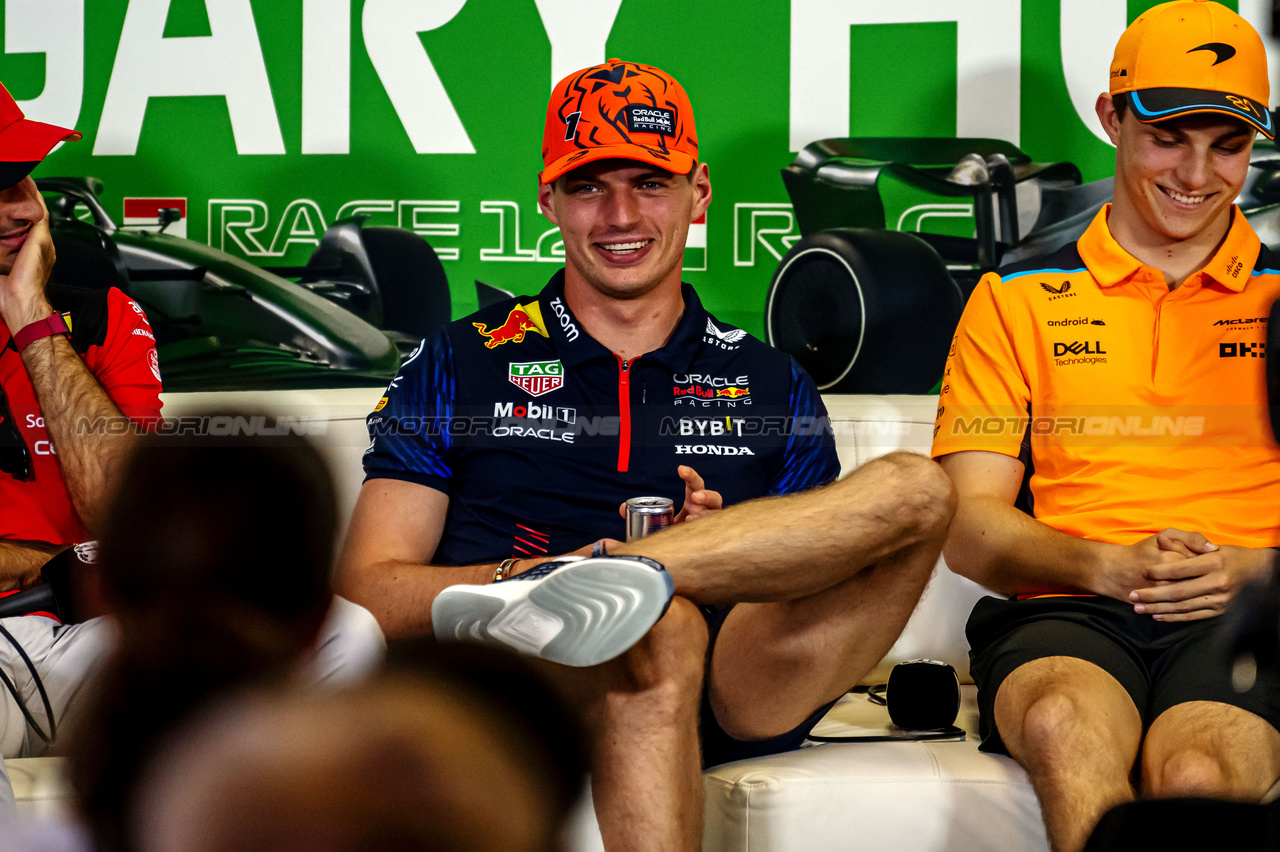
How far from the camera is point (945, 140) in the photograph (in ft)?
8.27

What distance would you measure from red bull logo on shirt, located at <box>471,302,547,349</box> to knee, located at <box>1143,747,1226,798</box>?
114cm

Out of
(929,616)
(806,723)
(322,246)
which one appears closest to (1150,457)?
(929,616)

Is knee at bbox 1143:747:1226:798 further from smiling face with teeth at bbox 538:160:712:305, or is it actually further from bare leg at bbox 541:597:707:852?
smiling face with teeth at bbox 538:160:712:305

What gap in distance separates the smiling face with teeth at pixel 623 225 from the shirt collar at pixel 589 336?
5 cm

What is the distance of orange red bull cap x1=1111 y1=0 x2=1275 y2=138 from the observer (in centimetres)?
187

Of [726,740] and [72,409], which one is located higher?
[72,409]

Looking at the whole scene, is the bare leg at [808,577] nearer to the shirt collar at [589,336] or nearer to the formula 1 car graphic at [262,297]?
the shirt collar at [589,336]

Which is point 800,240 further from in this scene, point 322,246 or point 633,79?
point 322,246

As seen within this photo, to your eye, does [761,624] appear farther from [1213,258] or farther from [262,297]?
[262,297]

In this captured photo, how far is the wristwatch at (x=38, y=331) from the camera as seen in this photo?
2016 millimetres

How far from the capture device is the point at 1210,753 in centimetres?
142

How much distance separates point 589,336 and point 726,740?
0.72m
